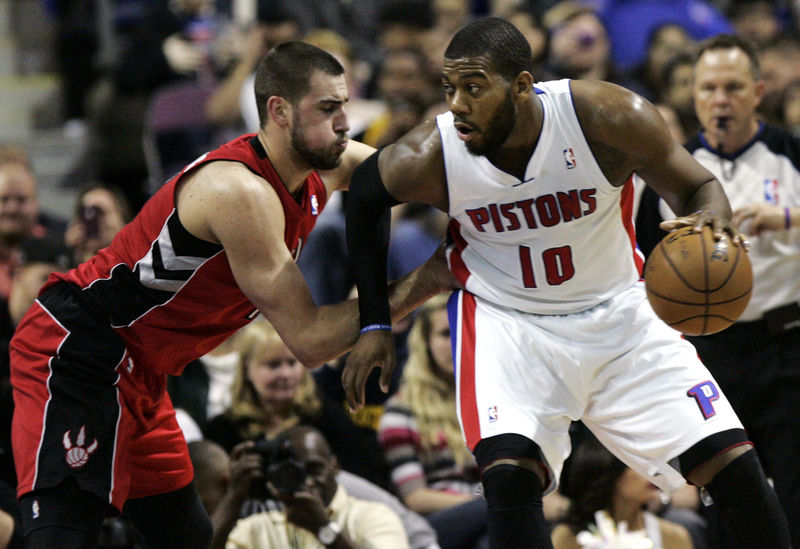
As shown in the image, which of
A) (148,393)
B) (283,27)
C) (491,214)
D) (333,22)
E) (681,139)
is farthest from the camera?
(333,22)

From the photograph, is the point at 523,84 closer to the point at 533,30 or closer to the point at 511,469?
the point at 511,469

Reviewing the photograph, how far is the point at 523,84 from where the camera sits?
13.2 ft

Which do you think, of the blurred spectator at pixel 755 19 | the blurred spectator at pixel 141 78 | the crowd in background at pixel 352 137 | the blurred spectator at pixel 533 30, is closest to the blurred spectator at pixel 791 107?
the crowd in background at pixel 352 137

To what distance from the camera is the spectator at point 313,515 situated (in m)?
5.13

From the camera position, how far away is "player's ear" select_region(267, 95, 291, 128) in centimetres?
441

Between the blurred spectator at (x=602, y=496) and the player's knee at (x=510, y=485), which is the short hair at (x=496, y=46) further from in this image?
the blurred spectator at (x=602, y=496)

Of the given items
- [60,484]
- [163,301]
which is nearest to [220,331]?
[163,301]

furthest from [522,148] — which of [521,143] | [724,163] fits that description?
[724,163]

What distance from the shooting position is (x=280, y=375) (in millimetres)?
5758

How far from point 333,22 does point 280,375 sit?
17.9 ft

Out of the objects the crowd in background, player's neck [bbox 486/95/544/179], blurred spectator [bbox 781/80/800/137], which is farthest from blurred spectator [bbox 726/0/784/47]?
player's neck [bbox 486/95/544/179]

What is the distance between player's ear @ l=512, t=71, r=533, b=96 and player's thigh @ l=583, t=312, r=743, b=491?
923 mm

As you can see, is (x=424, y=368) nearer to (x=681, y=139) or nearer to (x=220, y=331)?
(x=220, y=331)

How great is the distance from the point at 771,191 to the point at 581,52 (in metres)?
3.42
